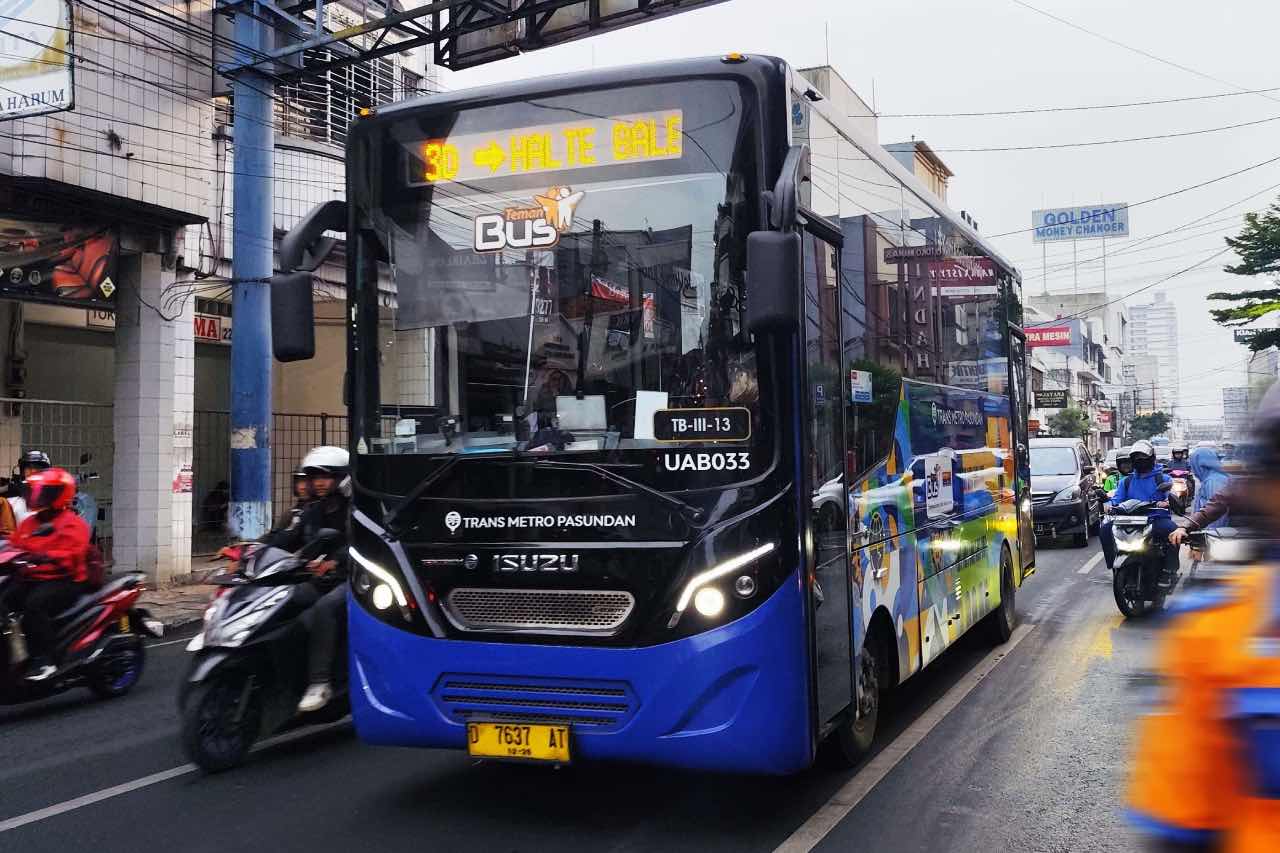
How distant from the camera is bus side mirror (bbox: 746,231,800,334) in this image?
4.29 meters

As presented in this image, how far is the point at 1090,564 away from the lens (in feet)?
53.8

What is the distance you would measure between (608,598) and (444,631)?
780 millimetres

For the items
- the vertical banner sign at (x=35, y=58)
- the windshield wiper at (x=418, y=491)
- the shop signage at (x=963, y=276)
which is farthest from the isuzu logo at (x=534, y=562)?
the vertical banner sign at (x=35, y=58)

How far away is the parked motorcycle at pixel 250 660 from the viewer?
19.4ft

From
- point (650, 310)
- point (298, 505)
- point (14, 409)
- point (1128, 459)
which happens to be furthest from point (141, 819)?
point (14, 409)

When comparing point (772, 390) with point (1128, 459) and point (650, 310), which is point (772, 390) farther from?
point (1128, 459)

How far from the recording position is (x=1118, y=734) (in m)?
6.62

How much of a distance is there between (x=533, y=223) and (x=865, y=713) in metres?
2.95

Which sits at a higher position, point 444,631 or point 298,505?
point 298,505

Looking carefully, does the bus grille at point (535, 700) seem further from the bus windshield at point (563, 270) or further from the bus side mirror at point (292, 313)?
the bus side mirror at point (292, 313)

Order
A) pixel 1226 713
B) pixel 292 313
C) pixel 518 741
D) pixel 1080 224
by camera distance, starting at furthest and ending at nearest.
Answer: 1. pixel 1080 224
2. pixel 292 313
3. pixel 518 741
4. pixel 1226 713

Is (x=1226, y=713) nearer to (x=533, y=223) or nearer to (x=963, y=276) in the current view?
(x=533, y=223)

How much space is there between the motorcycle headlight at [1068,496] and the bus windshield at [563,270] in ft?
51.8

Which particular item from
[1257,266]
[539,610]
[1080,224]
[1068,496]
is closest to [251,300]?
[539,610]
